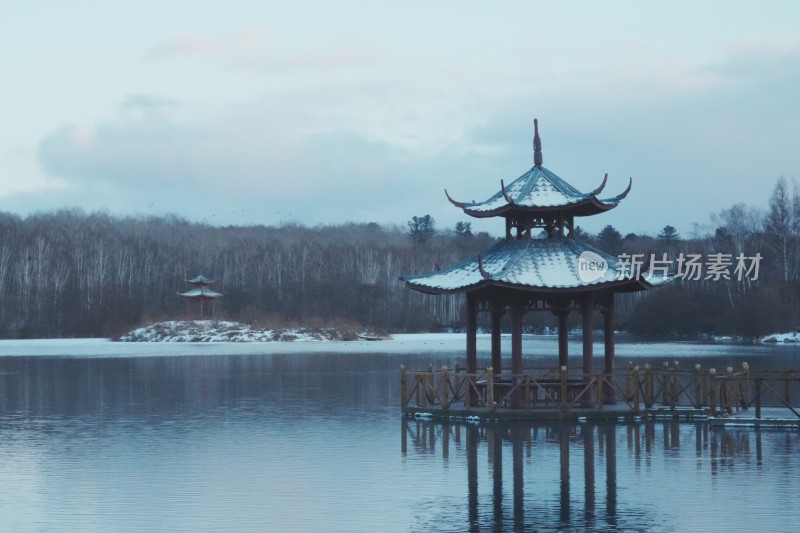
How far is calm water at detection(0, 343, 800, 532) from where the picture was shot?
16.0 metres

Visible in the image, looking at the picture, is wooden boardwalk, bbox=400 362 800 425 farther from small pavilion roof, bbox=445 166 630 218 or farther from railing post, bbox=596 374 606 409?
small pavilion roof, bbox=445 166 630 218

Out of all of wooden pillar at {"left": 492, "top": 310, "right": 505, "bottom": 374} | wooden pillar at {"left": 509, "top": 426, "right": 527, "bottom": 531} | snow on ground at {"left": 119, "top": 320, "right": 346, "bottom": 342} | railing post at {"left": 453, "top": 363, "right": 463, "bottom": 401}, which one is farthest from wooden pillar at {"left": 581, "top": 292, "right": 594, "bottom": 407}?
snow on ground at {"left": 119, "top": 320, "right": 346, "bottom": 342}

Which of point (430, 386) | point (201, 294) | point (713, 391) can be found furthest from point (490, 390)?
point (201, 294)

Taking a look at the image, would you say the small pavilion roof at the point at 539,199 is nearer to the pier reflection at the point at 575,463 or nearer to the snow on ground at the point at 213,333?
the pier reflection at the point at 575,463

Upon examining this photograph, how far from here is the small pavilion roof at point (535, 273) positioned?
28.1 meters

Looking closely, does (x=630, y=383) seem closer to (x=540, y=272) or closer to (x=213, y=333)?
(x=540, y=272)

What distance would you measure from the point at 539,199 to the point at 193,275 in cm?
10011

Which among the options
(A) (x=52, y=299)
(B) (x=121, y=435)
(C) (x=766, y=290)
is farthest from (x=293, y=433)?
(A) (x=52, y=299)

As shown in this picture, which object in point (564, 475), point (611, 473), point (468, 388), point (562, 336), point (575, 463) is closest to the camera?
point (564, 475)

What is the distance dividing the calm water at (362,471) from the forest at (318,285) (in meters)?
59.2

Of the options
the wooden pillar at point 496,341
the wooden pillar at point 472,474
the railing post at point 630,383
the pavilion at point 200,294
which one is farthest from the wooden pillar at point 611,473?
the pavilion at point 200,294

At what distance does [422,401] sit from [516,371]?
319cm

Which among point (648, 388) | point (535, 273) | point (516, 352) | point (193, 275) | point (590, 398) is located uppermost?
point (193, 275)

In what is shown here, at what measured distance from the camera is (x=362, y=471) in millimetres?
20766
